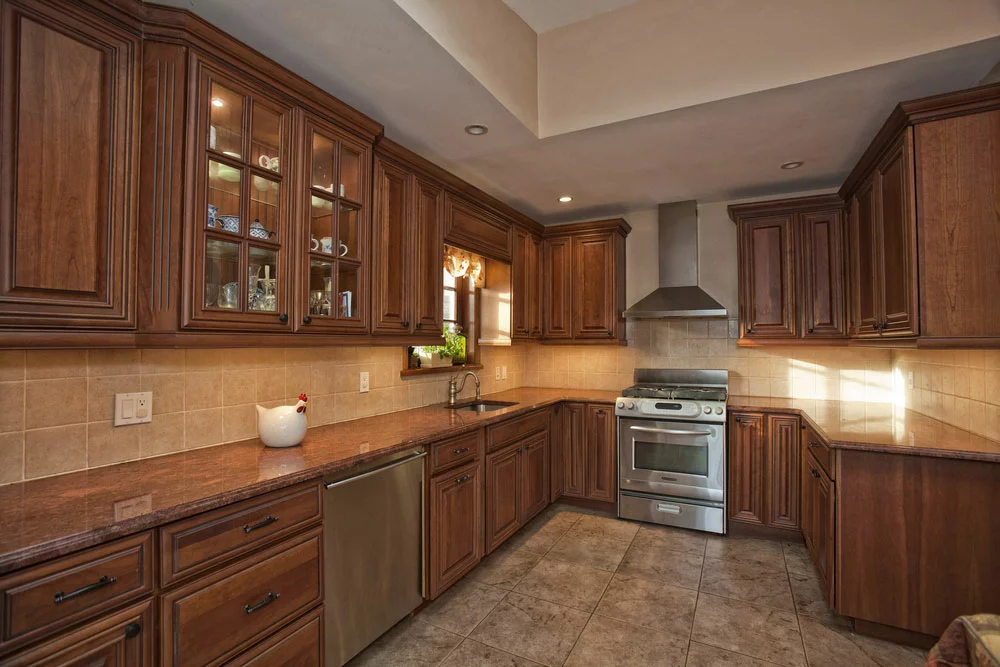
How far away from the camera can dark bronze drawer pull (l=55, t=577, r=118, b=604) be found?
3.83 ft

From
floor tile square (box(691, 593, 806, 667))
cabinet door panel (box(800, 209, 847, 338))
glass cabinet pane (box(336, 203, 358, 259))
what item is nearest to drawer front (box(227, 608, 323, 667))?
glass cabinet pane (box(336, 203, 358, 259))

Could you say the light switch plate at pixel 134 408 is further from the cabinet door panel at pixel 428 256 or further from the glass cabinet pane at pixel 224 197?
the cabinet door panel at pixel 428 256

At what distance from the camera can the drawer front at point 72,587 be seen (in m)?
1.09

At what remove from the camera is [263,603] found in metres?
1.64

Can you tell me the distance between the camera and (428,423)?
2748 millimetres

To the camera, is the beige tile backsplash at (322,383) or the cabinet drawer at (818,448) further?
Answer: the cabinet drawer at (818,448)

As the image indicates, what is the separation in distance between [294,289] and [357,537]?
1054 millimetres

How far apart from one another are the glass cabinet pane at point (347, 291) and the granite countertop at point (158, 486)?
0.59m

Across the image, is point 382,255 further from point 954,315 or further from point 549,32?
point 954,315

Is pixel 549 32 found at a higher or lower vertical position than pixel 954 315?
higher

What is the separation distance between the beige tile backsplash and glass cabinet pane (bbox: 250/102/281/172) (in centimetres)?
83

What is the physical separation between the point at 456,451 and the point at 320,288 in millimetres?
1112

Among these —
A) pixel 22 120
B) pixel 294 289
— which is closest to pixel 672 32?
pixel 294 289

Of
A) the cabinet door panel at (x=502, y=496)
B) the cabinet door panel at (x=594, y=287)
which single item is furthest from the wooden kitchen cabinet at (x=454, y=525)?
the cabinet door panel at (x=594, y=287)
